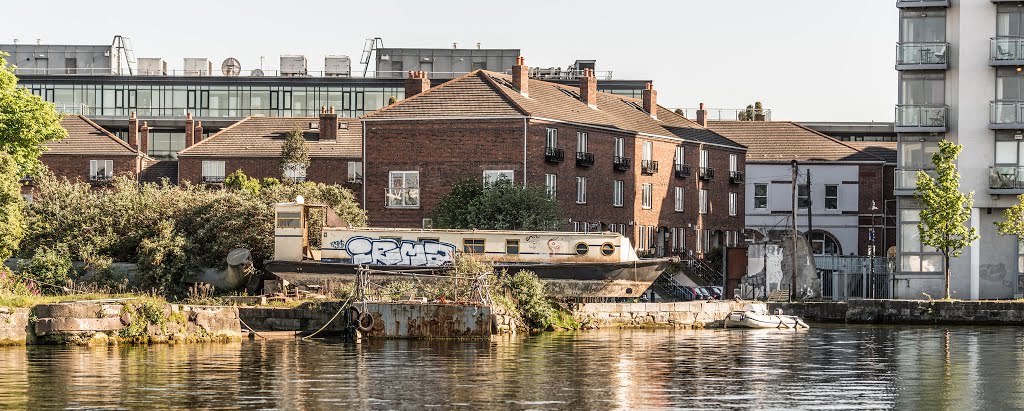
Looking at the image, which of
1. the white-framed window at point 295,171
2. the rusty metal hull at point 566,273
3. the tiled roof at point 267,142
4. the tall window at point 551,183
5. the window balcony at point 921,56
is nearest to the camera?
the rusty metal hull at point 566,273

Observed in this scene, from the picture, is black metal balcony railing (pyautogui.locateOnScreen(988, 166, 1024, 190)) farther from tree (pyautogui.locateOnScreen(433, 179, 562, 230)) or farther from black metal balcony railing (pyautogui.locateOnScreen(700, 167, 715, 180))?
black metal balcony railing (pyautogui.locateOnScreen(700, 167, 715, 180))

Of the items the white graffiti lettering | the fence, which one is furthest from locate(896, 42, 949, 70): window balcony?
the white graffiti lettering

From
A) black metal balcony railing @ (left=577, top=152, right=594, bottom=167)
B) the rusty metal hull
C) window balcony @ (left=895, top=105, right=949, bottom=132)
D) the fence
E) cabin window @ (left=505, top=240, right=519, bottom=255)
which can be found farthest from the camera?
black metal balcony railing @ (left=577, top=152, right=594, bottom=167)

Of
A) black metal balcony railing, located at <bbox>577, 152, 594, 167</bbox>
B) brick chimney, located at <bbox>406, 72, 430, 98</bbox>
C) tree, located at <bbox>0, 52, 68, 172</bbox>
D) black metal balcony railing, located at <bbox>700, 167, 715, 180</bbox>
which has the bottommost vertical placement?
black metal balcony railing, located at <bbox>700, 167, 715, 180</bbox>

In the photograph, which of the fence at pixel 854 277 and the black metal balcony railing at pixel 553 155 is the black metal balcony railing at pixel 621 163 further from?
the fence at pixel 854 277

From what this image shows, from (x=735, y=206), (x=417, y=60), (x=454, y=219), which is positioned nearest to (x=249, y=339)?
(x=454, y=219)

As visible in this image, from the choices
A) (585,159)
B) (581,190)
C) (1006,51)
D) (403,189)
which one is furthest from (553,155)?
(1006,51)

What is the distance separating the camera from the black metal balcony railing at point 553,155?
262ft

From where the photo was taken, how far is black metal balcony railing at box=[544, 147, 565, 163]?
7984 cm

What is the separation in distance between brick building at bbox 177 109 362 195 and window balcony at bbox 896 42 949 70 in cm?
3909

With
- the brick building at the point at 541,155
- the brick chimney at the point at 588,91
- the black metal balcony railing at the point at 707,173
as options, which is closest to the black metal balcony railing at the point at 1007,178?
the brick building at the point at 541,155

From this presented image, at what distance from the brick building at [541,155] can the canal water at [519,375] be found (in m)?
28.0

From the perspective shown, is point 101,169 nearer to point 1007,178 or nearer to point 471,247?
point 471,247

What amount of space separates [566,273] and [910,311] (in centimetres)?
1461
